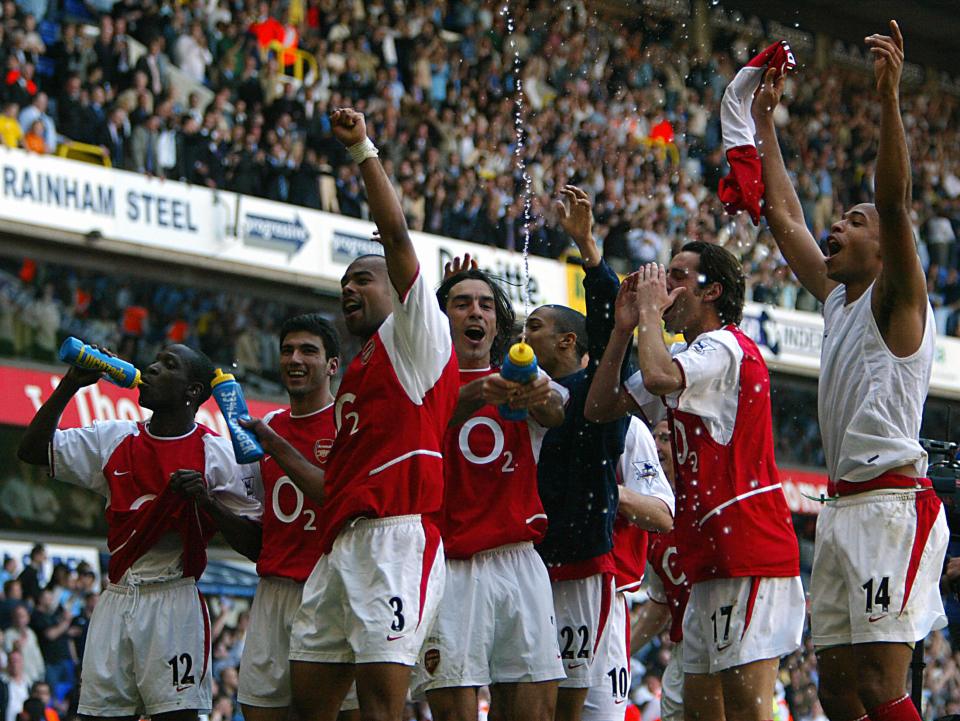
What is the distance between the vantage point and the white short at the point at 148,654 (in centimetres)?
672

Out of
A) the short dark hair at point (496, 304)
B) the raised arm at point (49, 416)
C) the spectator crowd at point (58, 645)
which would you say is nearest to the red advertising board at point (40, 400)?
the spectator crowd at point (58, 645)

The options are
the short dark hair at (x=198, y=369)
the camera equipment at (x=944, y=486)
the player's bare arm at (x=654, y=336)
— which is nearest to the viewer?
the player's bare arm at (x=654, y=336)

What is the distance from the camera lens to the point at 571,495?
263 inches

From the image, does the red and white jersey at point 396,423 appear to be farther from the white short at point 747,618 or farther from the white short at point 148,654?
the white short at point 148,654

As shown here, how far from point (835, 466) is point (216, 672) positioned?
9.52 meters

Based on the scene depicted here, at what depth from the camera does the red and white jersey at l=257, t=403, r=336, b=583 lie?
21.9 feet

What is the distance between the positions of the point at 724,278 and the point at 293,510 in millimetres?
2086

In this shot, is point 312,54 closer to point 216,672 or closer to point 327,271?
point 327,271

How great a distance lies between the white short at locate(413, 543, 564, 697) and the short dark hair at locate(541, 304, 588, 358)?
3.67 ft

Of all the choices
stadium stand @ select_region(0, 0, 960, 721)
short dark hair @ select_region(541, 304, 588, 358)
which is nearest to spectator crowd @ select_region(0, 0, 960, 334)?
stadium stand @ select_region(0, 0, 960, 721)

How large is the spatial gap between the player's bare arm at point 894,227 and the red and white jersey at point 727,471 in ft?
1.88

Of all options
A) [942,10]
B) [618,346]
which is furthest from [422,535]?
[942,10]

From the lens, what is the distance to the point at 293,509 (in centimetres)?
673

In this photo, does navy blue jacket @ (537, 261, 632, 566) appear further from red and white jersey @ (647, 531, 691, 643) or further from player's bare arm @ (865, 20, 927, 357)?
player's bare arm @ (865, 20, 927, 357)
